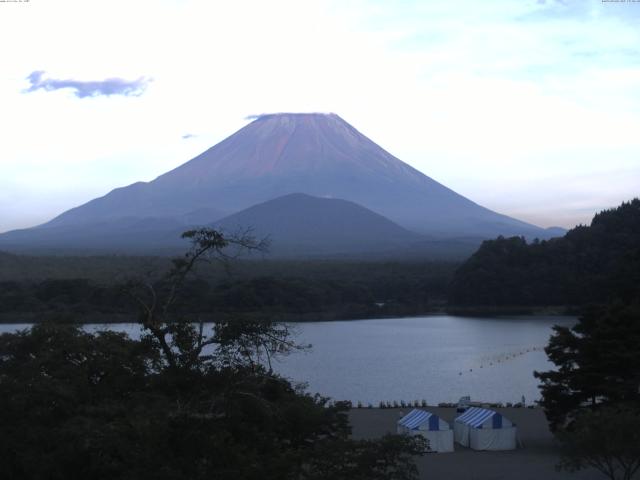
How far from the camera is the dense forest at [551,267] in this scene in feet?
113

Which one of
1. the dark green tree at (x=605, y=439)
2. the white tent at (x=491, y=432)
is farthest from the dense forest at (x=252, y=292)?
the dark green tree at (x=605, y=439)

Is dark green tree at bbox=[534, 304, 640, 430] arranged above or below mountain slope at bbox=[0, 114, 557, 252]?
below

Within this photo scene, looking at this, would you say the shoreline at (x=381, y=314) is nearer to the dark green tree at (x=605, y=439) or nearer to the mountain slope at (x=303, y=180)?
the dark green tree at (x=605, y=439)

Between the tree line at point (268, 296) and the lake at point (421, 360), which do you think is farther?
the tree line at point (268, 296)

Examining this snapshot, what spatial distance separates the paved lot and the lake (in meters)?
1.87

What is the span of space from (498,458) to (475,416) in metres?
0.89

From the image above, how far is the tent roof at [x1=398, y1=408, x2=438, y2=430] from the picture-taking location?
36.3 feet

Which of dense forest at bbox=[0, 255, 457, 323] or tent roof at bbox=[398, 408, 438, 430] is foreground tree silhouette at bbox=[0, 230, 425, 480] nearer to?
tent roof at bbox=[398, 408, 438, 430]

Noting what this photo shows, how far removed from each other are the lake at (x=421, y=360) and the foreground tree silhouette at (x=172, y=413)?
15.3ft

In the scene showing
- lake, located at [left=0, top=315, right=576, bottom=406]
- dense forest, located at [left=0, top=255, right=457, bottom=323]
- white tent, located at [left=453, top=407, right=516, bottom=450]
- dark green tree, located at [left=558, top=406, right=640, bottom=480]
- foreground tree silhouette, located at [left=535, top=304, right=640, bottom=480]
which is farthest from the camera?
dense forest, located at [left=0, top=255, right=457, bottom=323]

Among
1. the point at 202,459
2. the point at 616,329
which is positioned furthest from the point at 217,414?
the point at 616,329

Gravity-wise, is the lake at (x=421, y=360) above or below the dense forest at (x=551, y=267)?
below

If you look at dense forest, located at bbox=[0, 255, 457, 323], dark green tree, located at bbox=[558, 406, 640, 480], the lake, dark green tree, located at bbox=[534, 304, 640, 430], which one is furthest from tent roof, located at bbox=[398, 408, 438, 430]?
dense forest, located at bbox=[0, 255, 457, 323]

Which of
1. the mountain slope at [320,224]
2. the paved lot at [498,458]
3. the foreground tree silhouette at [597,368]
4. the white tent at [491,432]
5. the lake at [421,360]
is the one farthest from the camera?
the mountain slope at [320,224]
